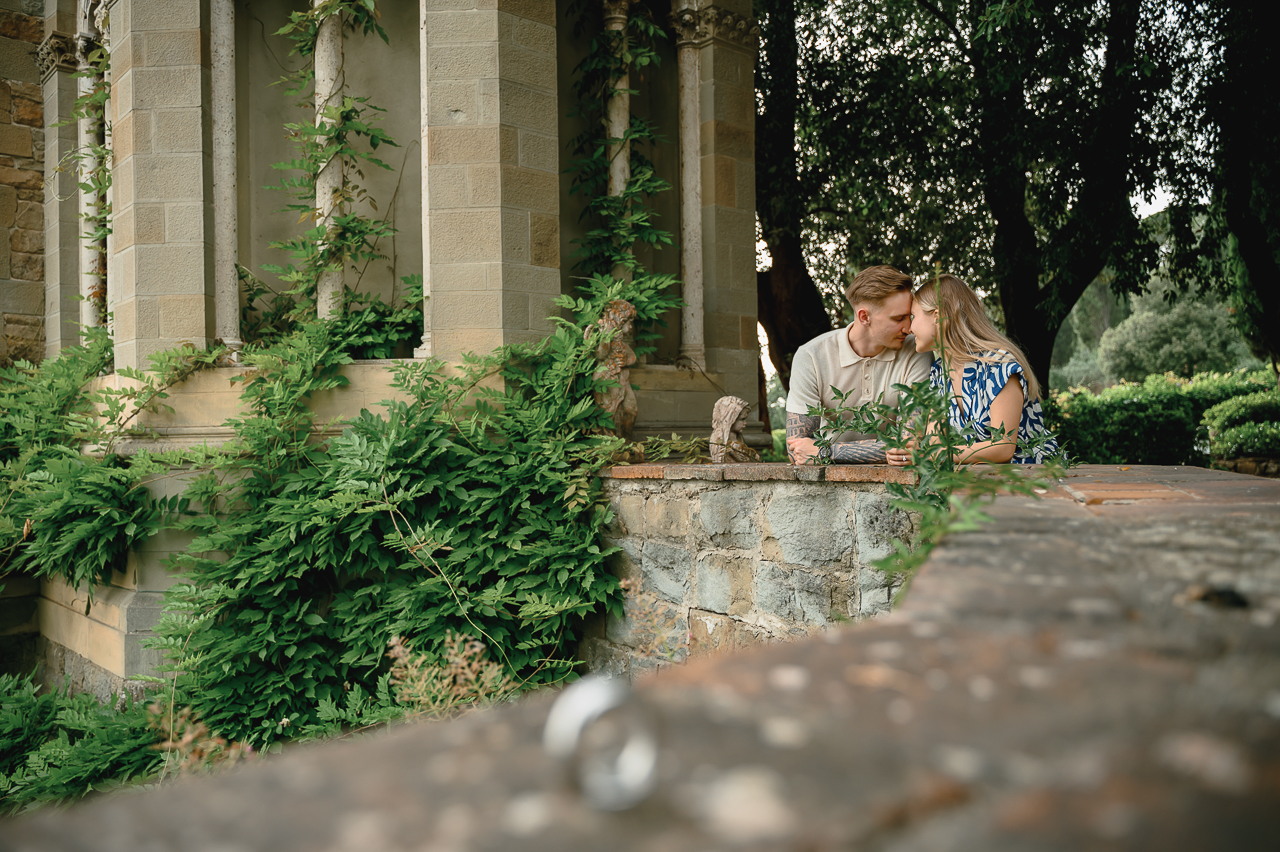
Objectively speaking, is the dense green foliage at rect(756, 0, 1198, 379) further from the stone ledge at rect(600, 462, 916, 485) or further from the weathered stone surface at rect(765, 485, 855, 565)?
the weathered stone surface at rect(765, 485, 855, 565)

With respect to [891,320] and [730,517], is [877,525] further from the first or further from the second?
[891,320]

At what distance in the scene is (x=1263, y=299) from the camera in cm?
966

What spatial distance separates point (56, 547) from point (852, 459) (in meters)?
4.03

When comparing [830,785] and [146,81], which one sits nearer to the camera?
[830,785]

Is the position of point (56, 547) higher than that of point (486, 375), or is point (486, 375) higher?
point (486, 375)

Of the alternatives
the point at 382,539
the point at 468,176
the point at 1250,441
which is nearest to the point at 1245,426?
the point at 1250,441

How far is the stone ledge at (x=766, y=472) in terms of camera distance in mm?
2885

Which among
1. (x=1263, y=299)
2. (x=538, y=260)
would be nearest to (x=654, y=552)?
(x=538, y=260)

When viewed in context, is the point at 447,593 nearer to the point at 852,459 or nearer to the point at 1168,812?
the point at 852,459

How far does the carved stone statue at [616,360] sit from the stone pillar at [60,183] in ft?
15.4

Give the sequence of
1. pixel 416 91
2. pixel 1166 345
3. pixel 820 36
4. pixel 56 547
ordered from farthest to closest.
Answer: pixel 1166 345 → pixel 820 36 → pixel 416 91 → pixel 56 547

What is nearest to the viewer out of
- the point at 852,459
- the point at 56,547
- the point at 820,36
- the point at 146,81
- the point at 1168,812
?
the point at 1168,812

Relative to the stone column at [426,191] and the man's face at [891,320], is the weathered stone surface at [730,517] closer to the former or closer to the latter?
the man's face at [891,320]

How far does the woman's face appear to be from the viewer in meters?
3.39
